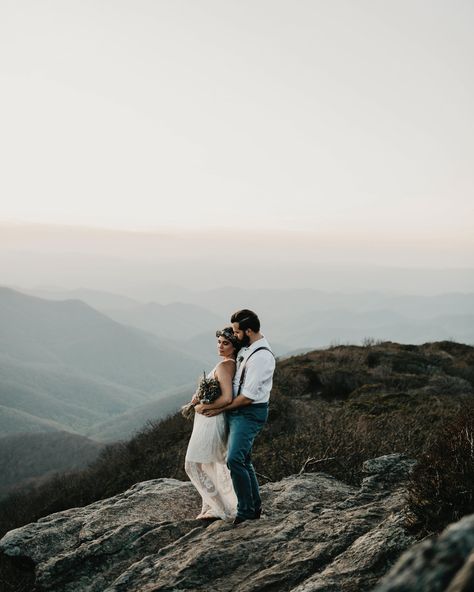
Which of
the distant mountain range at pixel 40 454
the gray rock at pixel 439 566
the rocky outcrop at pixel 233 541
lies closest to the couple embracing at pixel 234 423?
the rocky outcrop at pixel 233 541

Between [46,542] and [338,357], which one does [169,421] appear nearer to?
[338,357]

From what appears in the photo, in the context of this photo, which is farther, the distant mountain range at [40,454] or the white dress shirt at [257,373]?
the distant mountain range at [40,454]

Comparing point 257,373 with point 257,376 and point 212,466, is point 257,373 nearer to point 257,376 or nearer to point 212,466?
point 257,376

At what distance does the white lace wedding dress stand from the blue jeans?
27 centimetres

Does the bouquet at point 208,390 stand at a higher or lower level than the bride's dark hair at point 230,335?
lower

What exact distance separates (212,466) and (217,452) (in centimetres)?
29

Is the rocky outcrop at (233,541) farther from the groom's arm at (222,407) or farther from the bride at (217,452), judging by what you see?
the groom's arm at (222,407)

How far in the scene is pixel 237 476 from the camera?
5273mm

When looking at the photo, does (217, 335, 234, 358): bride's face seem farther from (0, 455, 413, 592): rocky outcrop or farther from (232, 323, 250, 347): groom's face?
(0, 455, 413, 592): rocky outcrop

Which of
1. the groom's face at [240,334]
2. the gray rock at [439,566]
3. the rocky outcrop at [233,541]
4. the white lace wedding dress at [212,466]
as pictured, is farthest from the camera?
the white lace wedding dress at [212,466]

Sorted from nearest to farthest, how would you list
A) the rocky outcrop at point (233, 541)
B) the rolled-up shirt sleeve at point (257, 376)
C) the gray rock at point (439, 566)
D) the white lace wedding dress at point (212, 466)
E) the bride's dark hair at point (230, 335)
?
1. the gray rock at point (439, 566)
2. the rocky outcrop at point (233, 541)
3. the rolled-up shirt sleeve at point (257, 376)
4. the bride's dark hair at point (230, 335)
5. the white lace wedding dress at point (212, 466)

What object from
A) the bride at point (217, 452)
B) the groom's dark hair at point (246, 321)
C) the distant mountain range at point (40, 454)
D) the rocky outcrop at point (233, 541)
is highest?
the groom's dark hair at point (246, 321)

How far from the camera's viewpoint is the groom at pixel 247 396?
5188mm

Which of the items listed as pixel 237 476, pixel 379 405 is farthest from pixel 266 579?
pixel 379 405
